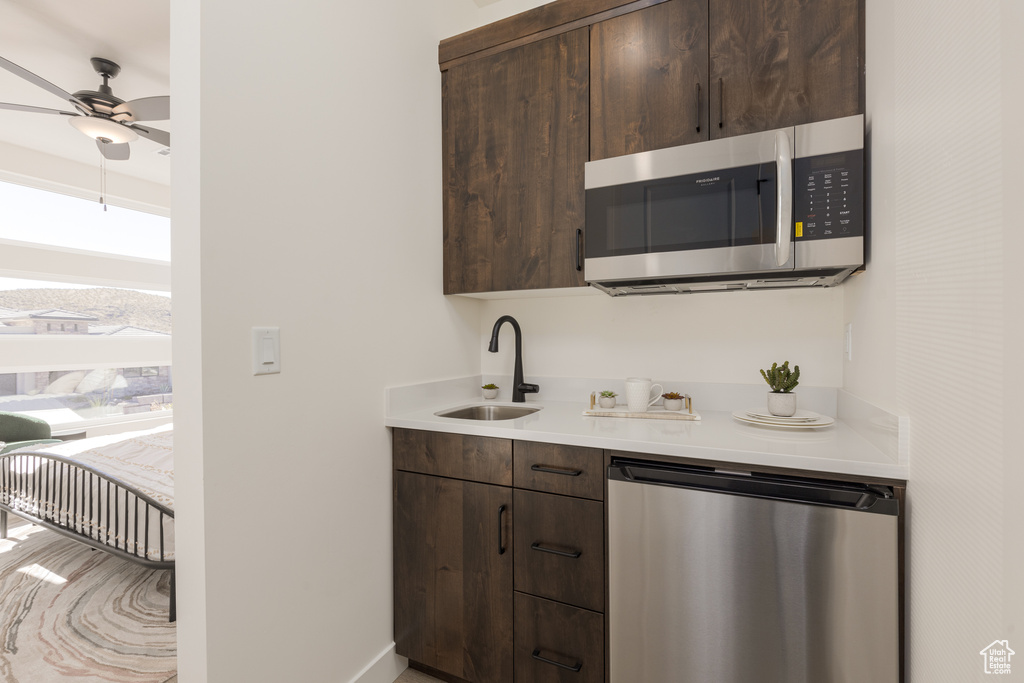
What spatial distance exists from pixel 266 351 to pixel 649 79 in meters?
1.52

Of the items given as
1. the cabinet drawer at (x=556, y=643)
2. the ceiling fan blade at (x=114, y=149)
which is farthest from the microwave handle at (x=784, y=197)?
the ceiling fan blade at (x=114, y=149)

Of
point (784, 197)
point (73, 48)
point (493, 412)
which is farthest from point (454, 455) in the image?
point (73, 48)

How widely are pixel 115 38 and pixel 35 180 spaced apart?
7.92 feet

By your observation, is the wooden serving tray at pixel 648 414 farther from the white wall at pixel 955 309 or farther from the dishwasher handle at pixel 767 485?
the white wall at pixel 955 309

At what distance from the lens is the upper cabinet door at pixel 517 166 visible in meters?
1.72

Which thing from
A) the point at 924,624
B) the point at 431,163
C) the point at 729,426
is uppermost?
the point at 431,163

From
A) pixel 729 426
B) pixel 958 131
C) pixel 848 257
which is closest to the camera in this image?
pixel 958 131

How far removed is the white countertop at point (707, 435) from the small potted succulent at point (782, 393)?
0.10 metres

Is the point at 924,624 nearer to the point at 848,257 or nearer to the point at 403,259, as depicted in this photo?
the point at 848,257

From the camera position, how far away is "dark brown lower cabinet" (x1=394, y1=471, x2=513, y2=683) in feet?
4.85

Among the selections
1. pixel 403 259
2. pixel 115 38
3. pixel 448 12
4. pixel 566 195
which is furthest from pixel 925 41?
pixel 115 38

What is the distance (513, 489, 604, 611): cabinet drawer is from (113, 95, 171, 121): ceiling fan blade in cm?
281

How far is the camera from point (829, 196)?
128 centimetres

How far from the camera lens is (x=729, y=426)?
4.87 ft
